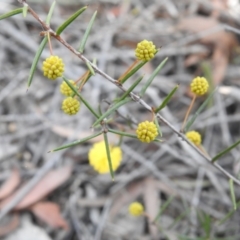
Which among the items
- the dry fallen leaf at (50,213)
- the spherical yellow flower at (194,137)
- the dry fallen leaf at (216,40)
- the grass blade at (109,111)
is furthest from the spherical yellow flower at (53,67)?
the dry fallen leaf at (216,40)

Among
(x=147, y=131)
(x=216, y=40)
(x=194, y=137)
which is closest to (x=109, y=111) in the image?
(x=147, y=131)

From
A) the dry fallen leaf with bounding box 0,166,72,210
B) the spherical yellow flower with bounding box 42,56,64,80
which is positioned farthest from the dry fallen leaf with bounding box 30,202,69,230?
the spherical yellow flower with bounding box 42,56,64,80

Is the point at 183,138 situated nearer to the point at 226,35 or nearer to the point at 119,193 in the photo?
the point at 119,193

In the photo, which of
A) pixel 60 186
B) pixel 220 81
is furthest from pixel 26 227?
pixel 220 81

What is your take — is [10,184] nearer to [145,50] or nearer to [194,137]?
[194,137]

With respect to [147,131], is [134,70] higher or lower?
higher

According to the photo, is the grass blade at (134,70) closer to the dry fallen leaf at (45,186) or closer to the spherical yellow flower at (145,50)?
the spherical yellow flower at (145,50)
